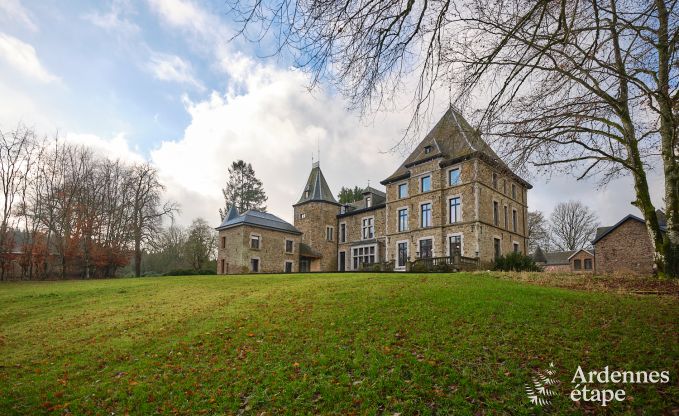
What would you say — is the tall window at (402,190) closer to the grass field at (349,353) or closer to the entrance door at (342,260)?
the entrance door at (342,260)

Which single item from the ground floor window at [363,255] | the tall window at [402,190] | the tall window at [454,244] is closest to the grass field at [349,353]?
the tall window at [454,244]

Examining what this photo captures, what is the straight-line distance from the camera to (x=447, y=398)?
5020mm

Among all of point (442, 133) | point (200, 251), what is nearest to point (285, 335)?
point (442, 133)

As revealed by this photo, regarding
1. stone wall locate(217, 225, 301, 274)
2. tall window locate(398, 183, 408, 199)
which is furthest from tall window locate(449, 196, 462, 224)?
stone wall locate(217, 225, 301, 274)

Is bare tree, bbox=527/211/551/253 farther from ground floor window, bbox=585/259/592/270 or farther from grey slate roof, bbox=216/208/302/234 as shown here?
grey slate roof, bbox=216/208/302/234

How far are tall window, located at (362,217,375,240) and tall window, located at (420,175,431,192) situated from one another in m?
8.06

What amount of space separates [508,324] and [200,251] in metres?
37.4

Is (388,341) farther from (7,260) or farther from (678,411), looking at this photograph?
(7,260)

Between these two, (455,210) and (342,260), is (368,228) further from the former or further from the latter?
(455,210)

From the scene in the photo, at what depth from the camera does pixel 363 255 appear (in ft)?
117

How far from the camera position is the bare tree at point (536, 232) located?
1822 inches

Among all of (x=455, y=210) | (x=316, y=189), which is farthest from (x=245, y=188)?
(x=455, y=210)

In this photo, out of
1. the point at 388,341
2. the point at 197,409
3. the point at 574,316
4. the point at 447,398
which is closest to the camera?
the point at 447,398

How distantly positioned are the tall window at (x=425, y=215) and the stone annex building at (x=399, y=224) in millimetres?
79
